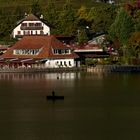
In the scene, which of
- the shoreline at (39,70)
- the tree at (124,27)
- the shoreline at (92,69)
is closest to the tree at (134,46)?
the tree at (124,27)

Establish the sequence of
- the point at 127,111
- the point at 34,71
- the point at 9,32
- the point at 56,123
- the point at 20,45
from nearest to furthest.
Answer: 1. the point at 56,123
2. the point at 127,111
3. the point at 34,71
4. the point at 20,45
5. the point at 9,32

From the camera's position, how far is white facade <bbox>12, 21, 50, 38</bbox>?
111 meters

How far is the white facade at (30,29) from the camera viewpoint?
110750mm

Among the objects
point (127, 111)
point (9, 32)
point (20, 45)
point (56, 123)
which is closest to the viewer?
point (56, 123)

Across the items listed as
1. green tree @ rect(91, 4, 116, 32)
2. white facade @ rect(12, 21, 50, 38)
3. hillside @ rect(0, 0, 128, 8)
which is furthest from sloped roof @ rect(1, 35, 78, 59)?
hillside @ rect(0, 0, 128, 8)

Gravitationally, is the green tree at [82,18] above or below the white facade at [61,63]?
above

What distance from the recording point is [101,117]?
120ft

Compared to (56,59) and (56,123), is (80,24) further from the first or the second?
(56,123)

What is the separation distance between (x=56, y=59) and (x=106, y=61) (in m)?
6.19

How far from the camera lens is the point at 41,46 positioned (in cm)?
9181

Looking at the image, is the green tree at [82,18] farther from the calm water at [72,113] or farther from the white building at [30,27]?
the calm water at [72,113]

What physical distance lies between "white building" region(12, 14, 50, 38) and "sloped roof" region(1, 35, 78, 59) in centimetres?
1657

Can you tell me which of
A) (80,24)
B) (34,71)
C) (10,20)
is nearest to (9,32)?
(10,20)

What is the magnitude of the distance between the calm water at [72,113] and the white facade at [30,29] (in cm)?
5002
